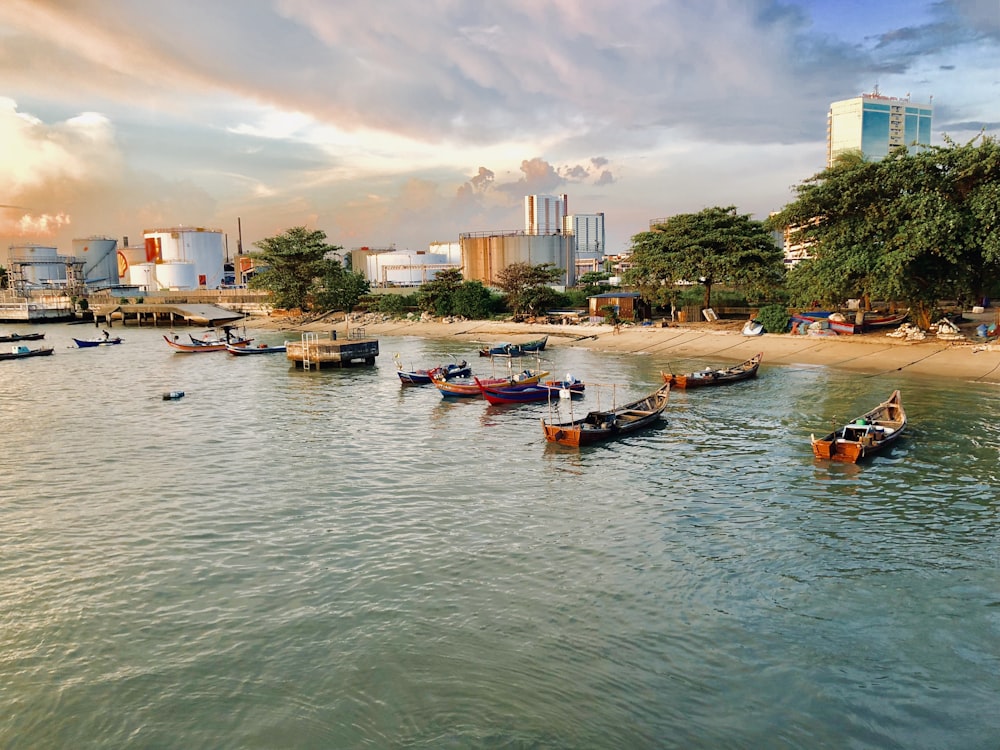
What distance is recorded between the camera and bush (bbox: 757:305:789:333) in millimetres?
68875

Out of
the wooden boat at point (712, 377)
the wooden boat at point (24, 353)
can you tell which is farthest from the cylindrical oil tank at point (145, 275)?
the wooden boat at point (712, 377)

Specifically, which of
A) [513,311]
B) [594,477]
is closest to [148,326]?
[513,311]

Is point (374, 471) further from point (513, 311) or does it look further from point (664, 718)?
point (513, 311)

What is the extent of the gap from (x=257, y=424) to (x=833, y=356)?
45899 mm

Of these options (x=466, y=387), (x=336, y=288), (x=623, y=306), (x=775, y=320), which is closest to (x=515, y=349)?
(x=623, y=306)

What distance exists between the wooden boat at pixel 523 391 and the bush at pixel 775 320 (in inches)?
1282

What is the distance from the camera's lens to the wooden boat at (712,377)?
154 ft

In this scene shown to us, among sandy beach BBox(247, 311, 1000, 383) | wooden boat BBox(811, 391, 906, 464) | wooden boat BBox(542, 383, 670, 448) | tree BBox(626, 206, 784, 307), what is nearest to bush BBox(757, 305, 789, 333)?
sandy beach BBox(247, 311, 1000, 383)

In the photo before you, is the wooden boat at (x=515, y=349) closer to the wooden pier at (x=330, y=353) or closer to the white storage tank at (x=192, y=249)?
the wooden pier at (x=330, y=353)

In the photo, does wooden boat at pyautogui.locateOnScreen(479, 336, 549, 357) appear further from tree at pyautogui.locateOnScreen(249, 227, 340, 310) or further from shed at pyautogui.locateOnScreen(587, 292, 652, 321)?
tree at pyautogui.locateOnScreen(249, 227, 340, 310)

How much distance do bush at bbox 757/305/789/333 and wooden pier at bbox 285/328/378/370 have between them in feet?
129

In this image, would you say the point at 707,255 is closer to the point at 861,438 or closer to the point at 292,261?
the point at 861,438

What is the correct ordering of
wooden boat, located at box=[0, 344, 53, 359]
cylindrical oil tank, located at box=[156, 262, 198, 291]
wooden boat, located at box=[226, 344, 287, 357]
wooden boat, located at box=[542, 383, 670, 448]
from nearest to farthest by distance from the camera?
wooden boat, located at box=[542, 383, 670, 448]
wooden boat, located at box=[0, 344, 53, 359]
wooden boat, located at box=[226, 344, 287, 357]
cylindrical oil tank, located at box=[156, 262, 198, 291]

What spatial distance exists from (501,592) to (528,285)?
77.1 metres
